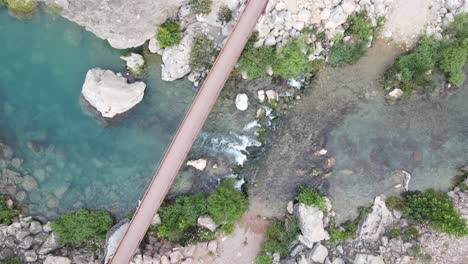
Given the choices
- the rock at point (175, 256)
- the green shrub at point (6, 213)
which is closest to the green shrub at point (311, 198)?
the rock at point (175, 256)

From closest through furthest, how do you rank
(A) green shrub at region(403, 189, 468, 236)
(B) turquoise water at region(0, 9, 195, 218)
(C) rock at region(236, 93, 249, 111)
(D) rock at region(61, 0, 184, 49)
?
(A) green shrub at region(403, 189, 468, 236)
(D) rock at region(61, 0, 184, 49)
(C) rock at region(236, 93, 249, 111)
(B) turquoise water at region(0, 9, 195, 218)

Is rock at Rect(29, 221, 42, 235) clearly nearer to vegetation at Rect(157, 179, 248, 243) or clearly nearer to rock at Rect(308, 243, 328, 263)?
vegetation at Rect(157, 179, 248, 243)

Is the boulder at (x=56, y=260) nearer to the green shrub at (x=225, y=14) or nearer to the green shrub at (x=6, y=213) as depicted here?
the green shrub at (x=6, y=213)

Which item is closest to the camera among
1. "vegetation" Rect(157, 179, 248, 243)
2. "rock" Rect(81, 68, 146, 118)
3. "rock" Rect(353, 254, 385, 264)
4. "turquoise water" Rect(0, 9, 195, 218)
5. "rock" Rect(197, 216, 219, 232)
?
"rock" Rect(353, 254, 385, 264)

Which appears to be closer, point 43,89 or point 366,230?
point 366,230

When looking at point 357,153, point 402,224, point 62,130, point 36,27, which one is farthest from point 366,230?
point 36,27

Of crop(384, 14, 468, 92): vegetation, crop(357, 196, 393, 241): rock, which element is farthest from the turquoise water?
crop(357, 196, 393, 241): rock

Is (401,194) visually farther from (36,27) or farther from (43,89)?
(36,27)
